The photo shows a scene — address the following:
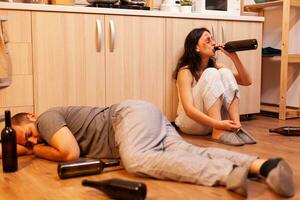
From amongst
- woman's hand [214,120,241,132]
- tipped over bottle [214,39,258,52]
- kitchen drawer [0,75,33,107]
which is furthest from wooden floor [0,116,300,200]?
tipped over bottle [214,39,258,52]

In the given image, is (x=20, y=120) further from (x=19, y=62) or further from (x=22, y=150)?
(x=19, y=62)

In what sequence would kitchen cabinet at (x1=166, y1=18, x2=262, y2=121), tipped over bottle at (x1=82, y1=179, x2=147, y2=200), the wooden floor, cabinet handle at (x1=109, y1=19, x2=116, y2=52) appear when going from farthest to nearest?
kitchen cabinet at (x1=166, y1=18, x2=262, y2=121)
cabinet handle at (x1=109, y1=19, x2=116, y2=52)
the wooden floor
tipped over bottle at (x1=82, y1=179, x2=147, y2=200)

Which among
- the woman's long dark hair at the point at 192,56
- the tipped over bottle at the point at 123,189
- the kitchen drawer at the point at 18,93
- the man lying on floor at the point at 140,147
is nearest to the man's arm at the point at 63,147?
the man lying on floor at the point at 140,147

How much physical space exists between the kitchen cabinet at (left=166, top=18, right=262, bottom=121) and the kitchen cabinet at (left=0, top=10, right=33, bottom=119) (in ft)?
3.30

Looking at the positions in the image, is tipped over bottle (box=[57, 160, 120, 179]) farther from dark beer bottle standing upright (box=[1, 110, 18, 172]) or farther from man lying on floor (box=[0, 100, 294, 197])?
dark beer bottle standing upright (box=[1, 110, 18, 172])

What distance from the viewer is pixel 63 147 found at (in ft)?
6.42

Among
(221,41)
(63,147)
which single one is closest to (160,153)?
(63,147)

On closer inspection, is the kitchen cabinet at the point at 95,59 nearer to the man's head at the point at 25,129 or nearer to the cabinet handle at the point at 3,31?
the cabinet handle at the point at 3,31

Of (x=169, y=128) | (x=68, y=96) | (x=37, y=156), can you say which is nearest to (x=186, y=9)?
(x=68, y=96)

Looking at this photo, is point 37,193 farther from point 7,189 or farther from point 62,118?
point 62,118

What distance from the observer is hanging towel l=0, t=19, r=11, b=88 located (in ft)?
7.84

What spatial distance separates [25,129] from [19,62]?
2.06ft

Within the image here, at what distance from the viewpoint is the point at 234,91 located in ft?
9.02

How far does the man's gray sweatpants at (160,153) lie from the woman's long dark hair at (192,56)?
0.96m
